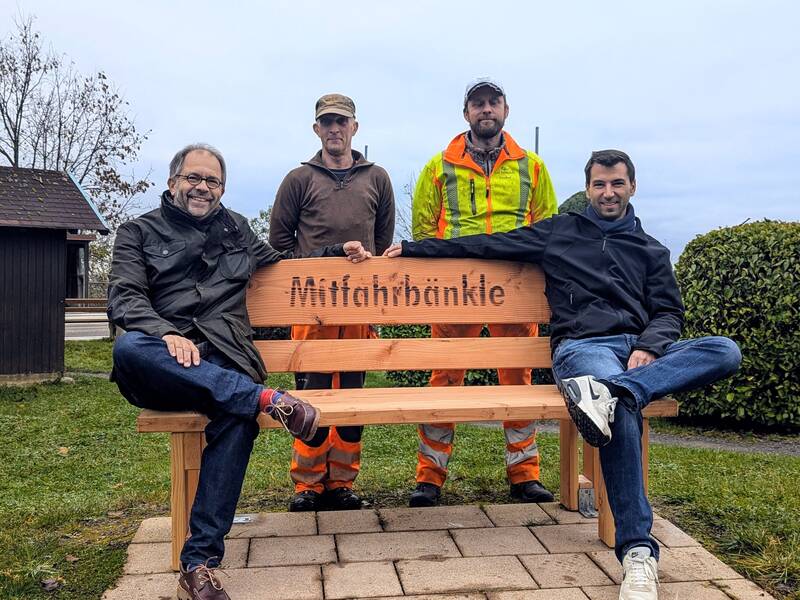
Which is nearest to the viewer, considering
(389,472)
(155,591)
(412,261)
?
(155,591)

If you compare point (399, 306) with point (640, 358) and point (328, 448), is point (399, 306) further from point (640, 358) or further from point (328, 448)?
point (640, 358)

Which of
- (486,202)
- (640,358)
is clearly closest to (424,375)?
(486,202)

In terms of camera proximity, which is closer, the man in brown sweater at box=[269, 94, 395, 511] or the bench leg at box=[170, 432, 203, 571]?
the bench leg at box=[170, 432, 203, 571]

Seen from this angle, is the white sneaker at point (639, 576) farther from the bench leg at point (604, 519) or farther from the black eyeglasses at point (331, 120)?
the black eyeglasses at point (331, 120)

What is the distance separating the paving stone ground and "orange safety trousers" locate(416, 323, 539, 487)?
0.32 metres

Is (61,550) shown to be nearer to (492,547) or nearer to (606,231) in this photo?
(492,547)

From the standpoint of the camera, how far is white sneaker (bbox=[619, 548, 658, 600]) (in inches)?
107

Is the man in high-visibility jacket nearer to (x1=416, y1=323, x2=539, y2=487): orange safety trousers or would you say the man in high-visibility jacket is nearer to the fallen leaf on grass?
(x1=416, y1=323, x2=539, y2=487): orange safety trousers

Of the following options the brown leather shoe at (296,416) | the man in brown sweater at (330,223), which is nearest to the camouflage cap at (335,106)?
the man in brown sweater at (330,223)

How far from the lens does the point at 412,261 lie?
4.04m

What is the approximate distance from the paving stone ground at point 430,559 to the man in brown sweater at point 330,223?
31 cm

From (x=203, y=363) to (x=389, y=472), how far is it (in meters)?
2.28

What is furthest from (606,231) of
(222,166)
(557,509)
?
(222,166)

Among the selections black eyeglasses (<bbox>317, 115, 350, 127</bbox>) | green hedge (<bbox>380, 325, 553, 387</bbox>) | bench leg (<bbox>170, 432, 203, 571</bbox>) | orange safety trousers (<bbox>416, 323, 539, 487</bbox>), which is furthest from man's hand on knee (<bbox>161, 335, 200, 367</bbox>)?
green hedge (<bbox>380, 325, 553, 387</bbox>)
